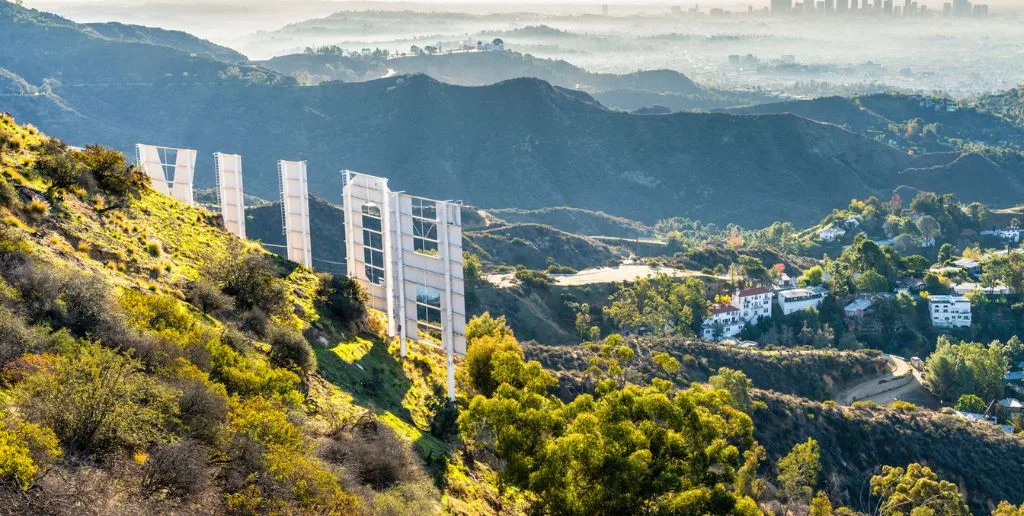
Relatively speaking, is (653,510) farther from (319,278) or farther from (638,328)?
(638,328)

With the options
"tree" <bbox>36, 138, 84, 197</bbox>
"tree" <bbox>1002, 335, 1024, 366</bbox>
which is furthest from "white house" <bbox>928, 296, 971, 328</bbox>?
"tree" <bbox>36, 138, 84, 197</bbox>

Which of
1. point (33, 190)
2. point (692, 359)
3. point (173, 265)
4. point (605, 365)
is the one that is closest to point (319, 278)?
point (173, 265)

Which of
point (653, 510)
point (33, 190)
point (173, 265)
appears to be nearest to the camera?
point (653, 510)

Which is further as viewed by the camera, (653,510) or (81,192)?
(81,192)

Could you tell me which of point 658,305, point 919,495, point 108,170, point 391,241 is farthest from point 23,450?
point 658,305

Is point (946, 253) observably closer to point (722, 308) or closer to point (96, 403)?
point (722, 308)

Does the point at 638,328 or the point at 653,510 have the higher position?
the point at 653,510

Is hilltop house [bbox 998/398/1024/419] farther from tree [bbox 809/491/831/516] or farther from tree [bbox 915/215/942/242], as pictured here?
tree [bbox 915/215/942/242]

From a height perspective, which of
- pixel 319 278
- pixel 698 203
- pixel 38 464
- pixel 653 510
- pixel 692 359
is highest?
pixel 38 464

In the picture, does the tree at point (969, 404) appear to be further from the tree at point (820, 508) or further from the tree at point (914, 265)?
the tree at point (820, 508)

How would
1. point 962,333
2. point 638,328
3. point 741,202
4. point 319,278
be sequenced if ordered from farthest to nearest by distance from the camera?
point 741,202 < point 962,333 < point 638,328 < point 319,278
